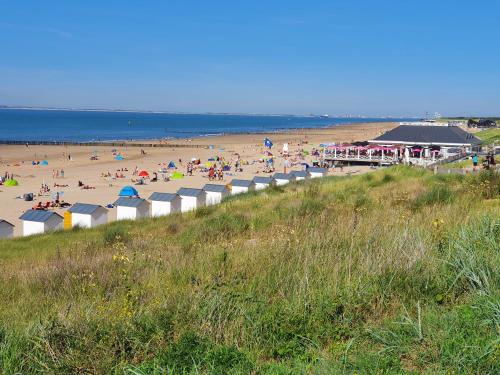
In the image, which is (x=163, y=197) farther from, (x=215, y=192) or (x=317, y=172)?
(x=317, y=172)

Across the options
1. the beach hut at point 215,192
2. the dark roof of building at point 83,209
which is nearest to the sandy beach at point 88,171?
the dark roof of building at point 83,209

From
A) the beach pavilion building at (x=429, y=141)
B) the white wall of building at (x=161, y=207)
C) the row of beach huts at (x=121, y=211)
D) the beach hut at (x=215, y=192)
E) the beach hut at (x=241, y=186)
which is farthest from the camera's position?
the beach pavilion building at (x=429, y=141)

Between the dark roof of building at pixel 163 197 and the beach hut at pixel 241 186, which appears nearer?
the dark roof of building at pixel 163 197

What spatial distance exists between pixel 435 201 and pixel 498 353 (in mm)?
5763

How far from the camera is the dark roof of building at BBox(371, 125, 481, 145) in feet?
122

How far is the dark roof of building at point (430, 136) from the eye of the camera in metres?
37.3

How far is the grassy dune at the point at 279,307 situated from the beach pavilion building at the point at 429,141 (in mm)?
28981

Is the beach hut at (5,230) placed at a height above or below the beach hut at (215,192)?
below

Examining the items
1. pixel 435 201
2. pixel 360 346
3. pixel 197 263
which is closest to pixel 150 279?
pixel 197 263

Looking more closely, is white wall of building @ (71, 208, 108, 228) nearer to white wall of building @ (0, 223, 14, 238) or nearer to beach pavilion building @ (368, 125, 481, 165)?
white wall of building @ (0, 223, 14, 238)

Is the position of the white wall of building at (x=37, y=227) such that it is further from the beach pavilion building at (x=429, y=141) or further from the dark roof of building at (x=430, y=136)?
the dark roof of building at (x=430, y=136)

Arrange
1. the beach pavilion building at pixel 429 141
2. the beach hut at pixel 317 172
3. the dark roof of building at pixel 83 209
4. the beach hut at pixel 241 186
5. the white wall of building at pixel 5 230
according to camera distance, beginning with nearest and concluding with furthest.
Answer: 1. the white wall of building at pixel 5 230
2. the dark roof of building at pixel 83 209
3. the beach hut at pixel 241 186
4. the beach hut at pixel 317 172
5. the beach pavilion building at pixel 429 141

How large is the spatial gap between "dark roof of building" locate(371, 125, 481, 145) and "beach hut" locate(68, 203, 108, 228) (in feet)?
92.5

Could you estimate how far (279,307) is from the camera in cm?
366
